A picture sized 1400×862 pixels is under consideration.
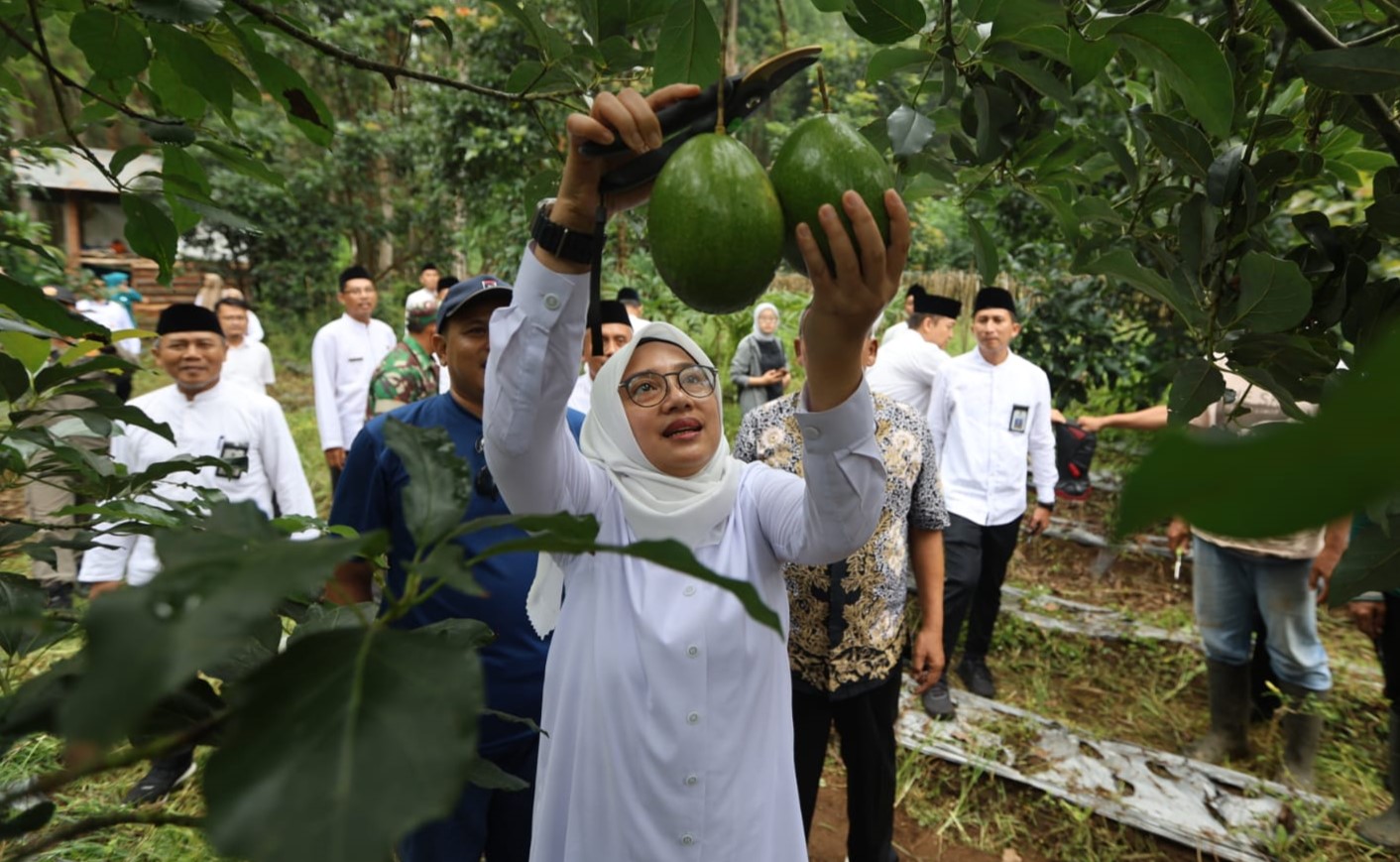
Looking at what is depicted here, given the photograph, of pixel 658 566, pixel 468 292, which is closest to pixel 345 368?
Result: pixel 468 292

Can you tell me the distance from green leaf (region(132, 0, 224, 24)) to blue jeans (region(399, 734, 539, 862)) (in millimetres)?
1501

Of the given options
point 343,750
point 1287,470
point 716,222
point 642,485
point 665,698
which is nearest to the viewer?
point 1287,470

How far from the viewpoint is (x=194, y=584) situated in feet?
1.16

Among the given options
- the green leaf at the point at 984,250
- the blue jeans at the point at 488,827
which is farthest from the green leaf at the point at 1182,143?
the blue jeans at the point at 488,827

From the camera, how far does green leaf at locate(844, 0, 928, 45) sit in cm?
94

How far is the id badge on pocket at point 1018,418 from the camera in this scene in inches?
152

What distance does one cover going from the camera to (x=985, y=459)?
150 inches

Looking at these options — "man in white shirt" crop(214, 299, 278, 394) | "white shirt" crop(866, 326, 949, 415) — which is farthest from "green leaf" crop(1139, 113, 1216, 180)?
"man in white shirt" crop(214, 299, 278, 394)

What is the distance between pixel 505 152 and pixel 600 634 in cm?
749

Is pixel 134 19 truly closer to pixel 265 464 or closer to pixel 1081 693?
pixel 265 464

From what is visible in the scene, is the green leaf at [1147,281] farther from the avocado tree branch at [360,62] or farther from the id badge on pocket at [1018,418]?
the id badge on pocket at [1018,418]

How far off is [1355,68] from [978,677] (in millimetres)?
3506

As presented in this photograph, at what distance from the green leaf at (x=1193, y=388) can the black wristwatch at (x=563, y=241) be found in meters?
0.73

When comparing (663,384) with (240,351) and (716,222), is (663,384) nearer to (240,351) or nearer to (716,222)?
(716,222)
